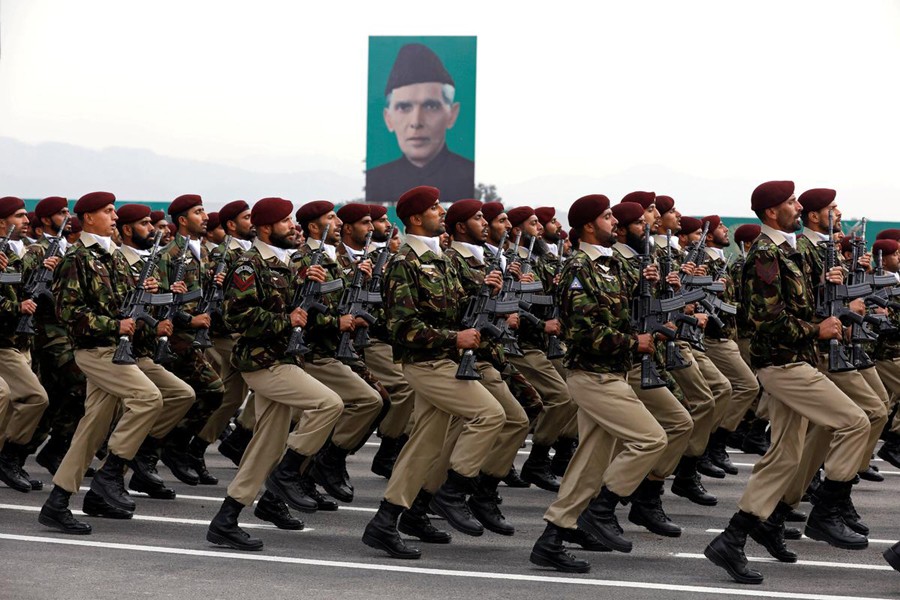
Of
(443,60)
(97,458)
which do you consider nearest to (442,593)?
(97,458)

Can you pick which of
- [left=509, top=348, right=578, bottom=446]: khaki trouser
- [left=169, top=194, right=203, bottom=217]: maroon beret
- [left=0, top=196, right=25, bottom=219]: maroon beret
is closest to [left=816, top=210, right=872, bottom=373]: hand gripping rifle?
[left=509, top=348, right=578, bottom=446]: khaki trouser

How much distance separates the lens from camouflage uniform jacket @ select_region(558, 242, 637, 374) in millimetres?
8102

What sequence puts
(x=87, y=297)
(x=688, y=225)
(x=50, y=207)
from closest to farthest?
(x=87, y=297), (x=50, y=207), (x=688, y=225)

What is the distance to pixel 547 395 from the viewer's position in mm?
11281

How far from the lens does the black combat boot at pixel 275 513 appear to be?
30.0ft

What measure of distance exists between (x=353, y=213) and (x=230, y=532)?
14.2ft

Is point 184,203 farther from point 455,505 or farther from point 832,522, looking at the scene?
point 832,522

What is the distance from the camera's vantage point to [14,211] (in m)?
11.6

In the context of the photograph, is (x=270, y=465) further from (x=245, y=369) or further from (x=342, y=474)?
(x=342, y=474)

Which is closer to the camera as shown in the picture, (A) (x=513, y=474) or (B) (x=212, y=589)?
(B) (x=212, y=589)

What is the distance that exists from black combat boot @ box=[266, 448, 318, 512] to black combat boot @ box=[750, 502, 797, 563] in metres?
2.98

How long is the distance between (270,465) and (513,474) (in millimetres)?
3373

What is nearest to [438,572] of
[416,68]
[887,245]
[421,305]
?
[421,305]

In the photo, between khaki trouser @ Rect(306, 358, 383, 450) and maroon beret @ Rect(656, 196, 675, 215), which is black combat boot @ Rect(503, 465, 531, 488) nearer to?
→ khaki trouser @ Rect(306, 358, 383, 450)
